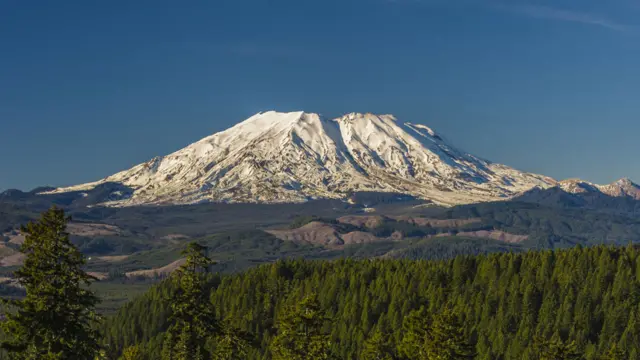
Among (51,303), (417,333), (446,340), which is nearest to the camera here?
(51,303)

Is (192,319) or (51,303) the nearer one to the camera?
(51,303)

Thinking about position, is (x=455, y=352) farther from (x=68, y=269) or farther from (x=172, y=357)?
(x=68, y=269)

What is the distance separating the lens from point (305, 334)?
69.2 meters

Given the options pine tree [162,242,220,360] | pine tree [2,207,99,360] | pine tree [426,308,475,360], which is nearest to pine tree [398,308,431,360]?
pine tree [426,308,475,360]

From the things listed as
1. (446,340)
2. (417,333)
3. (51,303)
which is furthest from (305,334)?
(51,303)

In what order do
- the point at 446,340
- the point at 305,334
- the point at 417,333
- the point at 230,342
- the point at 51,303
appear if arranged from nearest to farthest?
the point at 51,303, the point at 305,334, the point at 230,342, the point at 446,340, the point at 417,333

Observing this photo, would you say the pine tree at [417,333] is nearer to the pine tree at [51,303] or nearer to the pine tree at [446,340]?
the pine tree at [446,340]

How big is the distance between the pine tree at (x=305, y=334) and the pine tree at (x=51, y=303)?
25124mm

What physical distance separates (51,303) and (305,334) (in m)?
28.1

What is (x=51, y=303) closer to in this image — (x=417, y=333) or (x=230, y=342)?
(x=230, y=342)

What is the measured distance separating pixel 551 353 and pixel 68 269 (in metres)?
52.5

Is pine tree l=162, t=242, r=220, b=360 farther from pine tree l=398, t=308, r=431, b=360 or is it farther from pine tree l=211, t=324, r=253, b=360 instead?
pine tree l=398, t=308, r=431, b=360

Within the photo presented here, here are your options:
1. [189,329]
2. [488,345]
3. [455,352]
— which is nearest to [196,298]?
[189,329]

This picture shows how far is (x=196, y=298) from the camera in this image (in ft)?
208
